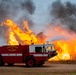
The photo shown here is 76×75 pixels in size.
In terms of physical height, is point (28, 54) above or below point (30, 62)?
above

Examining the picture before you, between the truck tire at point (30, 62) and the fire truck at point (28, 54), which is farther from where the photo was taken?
the truck tire at point (30, 62)

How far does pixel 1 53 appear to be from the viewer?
46531 millimetres

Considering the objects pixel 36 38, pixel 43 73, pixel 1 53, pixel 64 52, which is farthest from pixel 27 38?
pixel 43 73

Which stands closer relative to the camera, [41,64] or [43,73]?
[43,73]

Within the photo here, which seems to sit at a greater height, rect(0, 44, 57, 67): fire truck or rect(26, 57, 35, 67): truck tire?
rect(0, 44, 57, 67): fire truck

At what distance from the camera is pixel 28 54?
45.1 metres

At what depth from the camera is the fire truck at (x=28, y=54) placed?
4441 centimetres

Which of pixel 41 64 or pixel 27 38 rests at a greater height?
pixel 27 38

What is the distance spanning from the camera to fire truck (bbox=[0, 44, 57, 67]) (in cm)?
4441

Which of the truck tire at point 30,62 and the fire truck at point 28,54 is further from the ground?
the fire truck at point 28,54

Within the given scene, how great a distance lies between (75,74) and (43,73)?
3.14 m

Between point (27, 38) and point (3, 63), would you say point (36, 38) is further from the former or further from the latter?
point (3, 63)

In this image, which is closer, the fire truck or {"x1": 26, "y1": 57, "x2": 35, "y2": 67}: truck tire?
the fire truck

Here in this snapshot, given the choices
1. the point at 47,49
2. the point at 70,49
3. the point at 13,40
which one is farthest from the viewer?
the point at 70,49
